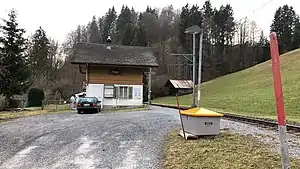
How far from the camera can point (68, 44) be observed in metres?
71.7

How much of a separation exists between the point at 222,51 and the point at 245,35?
8870 mm

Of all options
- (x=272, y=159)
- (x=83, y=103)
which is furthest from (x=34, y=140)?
(x=83, y=103)

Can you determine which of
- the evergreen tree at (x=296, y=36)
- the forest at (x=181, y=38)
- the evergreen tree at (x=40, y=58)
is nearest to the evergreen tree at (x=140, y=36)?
the forest at (x=181, y=38)

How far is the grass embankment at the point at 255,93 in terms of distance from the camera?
3212 centimetres

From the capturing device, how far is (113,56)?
124 ft

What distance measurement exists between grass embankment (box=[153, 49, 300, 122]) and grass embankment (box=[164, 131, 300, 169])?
1463 cm

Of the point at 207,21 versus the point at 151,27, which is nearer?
the point at 207,21

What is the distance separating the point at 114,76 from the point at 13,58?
11.1m

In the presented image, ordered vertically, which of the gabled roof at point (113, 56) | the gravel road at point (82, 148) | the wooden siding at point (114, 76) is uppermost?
the gabled roof at point (113, 56)

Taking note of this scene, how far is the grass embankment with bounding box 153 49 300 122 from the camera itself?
32.1 metres

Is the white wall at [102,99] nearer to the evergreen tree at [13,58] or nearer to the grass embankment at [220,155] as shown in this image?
the evergreen tree at [13,58]

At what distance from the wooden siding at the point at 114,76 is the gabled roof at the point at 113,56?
0.79 meters

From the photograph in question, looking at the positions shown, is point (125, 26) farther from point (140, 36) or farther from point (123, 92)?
point (123, 92)

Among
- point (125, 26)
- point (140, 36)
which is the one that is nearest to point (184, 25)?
point (140, 36)
